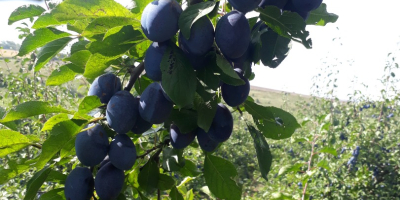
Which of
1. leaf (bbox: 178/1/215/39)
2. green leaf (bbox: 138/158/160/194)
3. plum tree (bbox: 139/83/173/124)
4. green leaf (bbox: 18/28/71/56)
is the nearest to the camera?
leaf (bbox: 178/1/215/39)

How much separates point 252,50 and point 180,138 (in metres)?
0.27

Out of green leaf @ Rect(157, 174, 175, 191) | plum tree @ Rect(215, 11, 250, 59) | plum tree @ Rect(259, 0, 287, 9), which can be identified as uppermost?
plum tree @ Rect(259, 0, 287, 9)

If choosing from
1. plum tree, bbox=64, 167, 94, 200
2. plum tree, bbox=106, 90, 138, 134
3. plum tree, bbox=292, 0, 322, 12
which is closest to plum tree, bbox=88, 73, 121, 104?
plum tree, bbox=106, 90, 138, 134

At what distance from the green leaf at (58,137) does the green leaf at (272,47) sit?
394 millimetres

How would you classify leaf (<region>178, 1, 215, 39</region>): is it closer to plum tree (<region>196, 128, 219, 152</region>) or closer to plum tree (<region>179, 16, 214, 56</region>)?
plum tree (<region>179, 16, 214, 56</region>)

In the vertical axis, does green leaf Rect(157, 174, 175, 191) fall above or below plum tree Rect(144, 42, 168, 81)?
below

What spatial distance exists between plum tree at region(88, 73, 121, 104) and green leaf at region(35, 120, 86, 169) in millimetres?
70

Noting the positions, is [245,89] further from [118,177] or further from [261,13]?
[118,177]

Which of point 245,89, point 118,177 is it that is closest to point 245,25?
point 245,89

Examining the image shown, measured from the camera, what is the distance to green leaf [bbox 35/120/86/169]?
0.65m

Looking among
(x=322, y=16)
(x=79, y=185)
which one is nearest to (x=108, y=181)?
(x=79, y=185)

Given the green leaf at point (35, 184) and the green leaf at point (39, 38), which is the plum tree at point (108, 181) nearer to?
the green leaf at point (35, 184)

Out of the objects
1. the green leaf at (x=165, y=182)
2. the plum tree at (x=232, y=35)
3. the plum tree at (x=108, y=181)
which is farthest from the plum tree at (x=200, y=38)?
the green leaf at (x=165, y=182)

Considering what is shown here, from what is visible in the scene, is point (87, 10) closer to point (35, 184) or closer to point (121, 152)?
point (121, 152)
